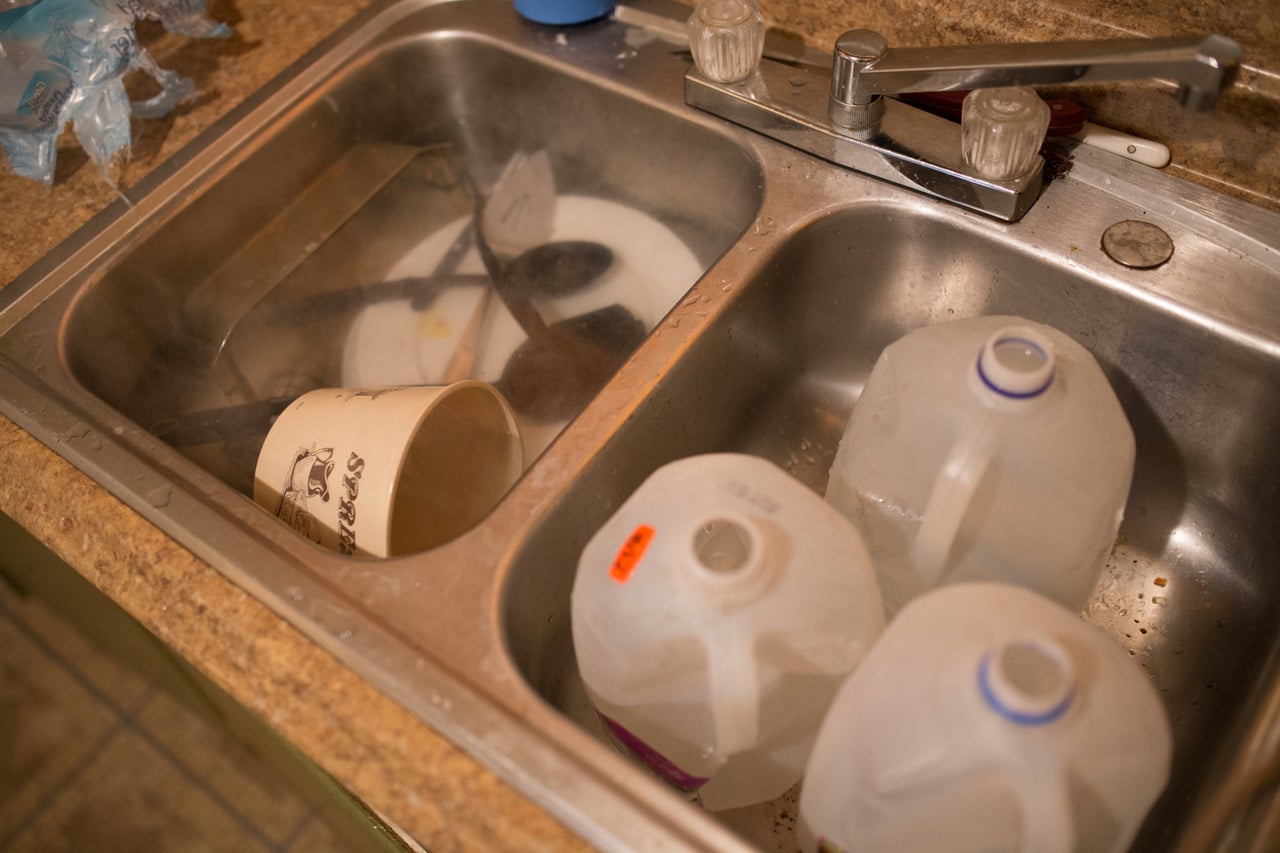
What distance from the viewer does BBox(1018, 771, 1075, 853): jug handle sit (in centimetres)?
51

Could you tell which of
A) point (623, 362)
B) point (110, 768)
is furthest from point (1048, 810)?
point (110, 768)

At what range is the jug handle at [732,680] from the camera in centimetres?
60

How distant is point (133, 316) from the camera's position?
3.15 ft

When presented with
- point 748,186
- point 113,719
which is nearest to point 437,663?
Answer: point 748,186

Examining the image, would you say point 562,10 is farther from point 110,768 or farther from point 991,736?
point 110,768

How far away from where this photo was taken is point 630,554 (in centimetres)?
64

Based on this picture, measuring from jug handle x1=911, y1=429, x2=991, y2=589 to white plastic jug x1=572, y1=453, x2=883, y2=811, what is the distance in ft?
0.18

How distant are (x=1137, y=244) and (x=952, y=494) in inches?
13.6

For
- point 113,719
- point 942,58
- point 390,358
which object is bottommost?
point 113,719

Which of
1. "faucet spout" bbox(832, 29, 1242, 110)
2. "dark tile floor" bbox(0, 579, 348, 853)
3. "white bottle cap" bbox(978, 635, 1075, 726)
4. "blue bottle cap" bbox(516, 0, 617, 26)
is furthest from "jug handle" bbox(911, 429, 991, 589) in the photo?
"dark tile floor" bbox(0, 579, 348, 853)

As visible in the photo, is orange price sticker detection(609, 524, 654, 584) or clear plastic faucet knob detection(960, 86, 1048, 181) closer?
orange price sticker detection(609, 524, 654, 584)

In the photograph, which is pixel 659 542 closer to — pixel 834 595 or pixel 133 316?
pixel 834 595

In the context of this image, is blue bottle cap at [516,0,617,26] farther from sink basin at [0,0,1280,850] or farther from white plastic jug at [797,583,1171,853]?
white plastic jug at [797,583,1171,853]

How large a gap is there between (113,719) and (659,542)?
157 cm
